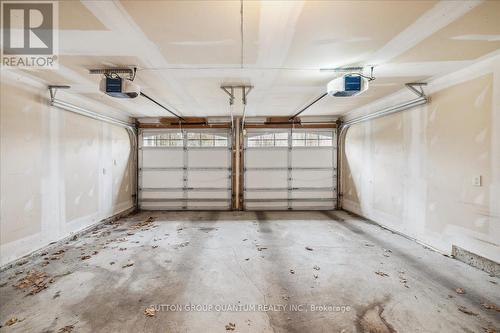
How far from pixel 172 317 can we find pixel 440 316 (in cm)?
272

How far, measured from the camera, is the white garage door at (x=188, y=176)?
7.58 meters

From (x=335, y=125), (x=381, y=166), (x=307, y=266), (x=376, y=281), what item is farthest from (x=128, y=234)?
(x=335, y=125)

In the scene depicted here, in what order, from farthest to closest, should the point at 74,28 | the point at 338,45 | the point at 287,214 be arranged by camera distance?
the point at 287,214 → the point at 338,45 → the point at 74,28

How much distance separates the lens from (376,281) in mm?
3025

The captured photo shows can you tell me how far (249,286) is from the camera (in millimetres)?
2904

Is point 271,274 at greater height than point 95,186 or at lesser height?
lesser

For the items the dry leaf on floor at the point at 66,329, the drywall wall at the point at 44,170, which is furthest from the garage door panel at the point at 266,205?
the dry leaf on floor at the point at 66,329

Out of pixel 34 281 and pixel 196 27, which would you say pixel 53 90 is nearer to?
pixel 34 281

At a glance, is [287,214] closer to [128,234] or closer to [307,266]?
[307,266]

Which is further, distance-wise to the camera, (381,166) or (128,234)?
(381,166)

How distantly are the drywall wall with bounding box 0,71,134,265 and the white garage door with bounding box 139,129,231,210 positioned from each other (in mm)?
1639

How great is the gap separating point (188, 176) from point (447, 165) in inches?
257

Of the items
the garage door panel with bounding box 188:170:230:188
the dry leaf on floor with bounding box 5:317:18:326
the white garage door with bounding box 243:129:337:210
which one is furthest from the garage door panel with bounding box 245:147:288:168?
the dry leaf on floor with bounding box 5:317:18:326

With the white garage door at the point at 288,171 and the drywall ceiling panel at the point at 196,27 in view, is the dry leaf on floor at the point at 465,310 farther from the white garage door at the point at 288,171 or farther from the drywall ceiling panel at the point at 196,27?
the white garage door at the point at 288,171
